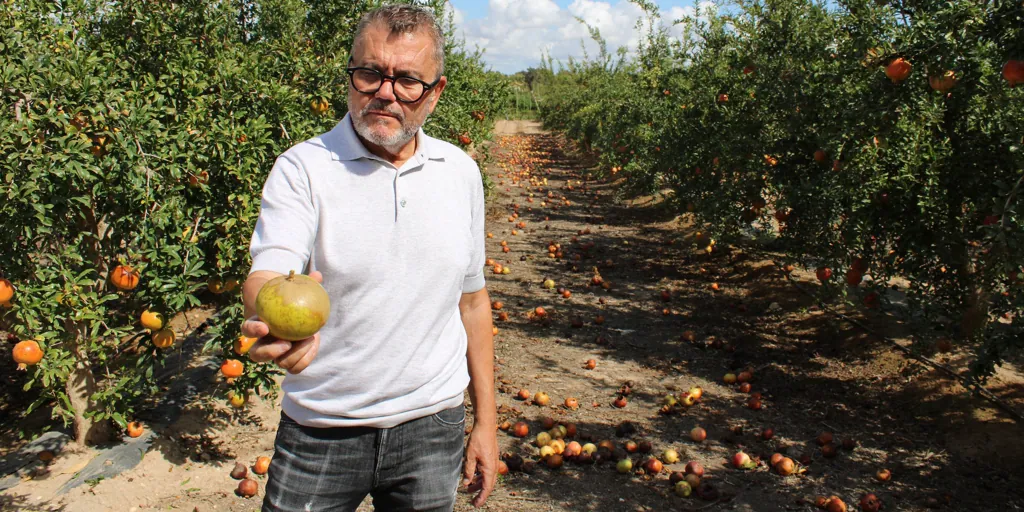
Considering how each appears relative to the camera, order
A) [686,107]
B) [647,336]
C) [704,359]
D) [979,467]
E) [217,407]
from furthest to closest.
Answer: [686,107], [647,336], [704,359], [217,407], [979,467]

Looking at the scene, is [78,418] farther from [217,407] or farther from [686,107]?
[686,107]

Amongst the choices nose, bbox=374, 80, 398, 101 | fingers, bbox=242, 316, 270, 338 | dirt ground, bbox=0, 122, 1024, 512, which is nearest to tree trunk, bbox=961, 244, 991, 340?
dirt ground, bbox=0, 122, 1024, 512

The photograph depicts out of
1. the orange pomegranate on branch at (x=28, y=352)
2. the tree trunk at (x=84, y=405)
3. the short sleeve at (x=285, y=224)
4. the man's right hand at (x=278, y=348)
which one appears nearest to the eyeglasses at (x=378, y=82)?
the short sleeve at (x=285, y=224)

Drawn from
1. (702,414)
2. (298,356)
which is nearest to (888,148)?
(702,414)

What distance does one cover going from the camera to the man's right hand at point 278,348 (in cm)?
142

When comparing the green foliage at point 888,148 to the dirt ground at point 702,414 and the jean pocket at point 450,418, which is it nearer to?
the dirt ground at point 702,414

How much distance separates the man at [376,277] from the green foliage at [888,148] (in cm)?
293

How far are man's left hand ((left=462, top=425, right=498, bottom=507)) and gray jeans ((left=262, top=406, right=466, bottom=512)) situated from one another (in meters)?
0.15

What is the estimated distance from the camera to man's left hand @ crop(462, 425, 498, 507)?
2154mm

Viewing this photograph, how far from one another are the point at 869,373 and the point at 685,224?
6057mm

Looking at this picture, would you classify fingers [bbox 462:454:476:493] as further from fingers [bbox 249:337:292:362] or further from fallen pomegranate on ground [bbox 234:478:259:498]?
fallen pomegranate on ground [bbox 234:478:259:498]

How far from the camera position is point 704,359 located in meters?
6.09

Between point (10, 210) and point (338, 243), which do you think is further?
point (10, 210)

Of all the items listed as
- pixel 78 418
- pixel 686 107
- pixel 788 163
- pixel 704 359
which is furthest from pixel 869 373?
pixel 78 418
